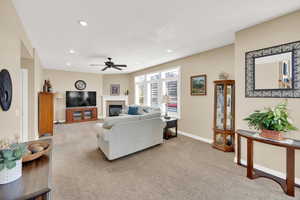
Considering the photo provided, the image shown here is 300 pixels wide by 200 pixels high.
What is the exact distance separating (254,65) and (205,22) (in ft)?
3.88

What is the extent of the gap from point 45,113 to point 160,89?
13.7ft

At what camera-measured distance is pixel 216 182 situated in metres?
2.24

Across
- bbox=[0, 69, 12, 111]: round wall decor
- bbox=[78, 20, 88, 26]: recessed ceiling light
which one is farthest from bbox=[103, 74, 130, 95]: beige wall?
bbox=[0, 69, 12, 111]: round wall decor

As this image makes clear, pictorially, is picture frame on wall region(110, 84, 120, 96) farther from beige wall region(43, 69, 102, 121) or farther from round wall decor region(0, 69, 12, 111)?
round wall decor region(0, 69, 12, 111)

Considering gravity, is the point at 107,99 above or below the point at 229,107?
above

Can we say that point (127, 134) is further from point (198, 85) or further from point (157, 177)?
point (198, 85)

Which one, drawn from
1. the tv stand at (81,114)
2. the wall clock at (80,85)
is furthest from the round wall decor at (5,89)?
the wall clock at (80,85)

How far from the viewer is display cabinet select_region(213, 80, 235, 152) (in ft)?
11.1

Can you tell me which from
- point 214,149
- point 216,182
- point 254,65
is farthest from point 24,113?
point 254,65

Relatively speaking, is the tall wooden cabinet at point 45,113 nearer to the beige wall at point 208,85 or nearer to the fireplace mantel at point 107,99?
the fireplace mantel at point 107,99

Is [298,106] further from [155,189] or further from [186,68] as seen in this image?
[186,68]

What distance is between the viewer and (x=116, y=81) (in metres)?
8.19

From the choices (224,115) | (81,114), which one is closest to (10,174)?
(224,115)

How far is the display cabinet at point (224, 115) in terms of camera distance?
3.39 meters
